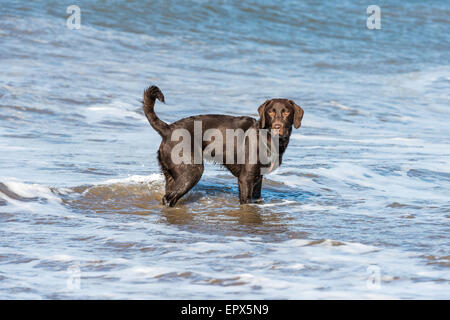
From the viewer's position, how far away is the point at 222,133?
7402mm

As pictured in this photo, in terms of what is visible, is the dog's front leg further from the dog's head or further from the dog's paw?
the dog's paw

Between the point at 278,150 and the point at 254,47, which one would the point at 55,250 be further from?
the point at 254,47

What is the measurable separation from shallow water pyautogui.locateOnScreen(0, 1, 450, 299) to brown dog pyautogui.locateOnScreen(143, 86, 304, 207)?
39 centimetres

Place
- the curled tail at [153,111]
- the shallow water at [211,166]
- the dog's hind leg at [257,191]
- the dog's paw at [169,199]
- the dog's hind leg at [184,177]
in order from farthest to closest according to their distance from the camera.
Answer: the dog's hind leg at [257,191] → the dog's paw at [169,199] → the dog's hind leg at [184,177] → the curled tail at [153,111] → the shallow water at [211,166]

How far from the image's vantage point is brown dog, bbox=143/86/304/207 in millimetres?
7348

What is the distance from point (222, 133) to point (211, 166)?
262cm

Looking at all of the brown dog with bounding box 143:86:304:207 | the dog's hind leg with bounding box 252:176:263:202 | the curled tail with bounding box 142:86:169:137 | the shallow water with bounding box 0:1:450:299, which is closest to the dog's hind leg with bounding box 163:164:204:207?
the brown dog with bounding box 143:86:304:207

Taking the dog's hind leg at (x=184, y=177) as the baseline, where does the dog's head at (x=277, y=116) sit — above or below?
above

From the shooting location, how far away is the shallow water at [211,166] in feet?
17.6

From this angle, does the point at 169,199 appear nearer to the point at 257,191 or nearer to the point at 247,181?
the point at 247,181

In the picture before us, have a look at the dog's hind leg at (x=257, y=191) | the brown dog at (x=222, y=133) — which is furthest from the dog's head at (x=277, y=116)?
the dog's hind leg at (x=257, y=191)

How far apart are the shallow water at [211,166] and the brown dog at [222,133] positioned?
0.39 metres

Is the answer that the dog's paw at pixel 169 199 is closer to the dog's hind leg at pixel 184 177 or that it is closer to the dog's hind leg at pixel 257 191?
the dog's hind leg at pixel 184 177

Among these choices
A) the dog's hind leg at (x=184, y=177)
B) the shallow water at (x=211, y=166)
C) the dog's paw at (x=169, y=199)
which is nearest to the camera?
the shallow water at (x=211, y=166)
